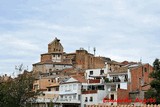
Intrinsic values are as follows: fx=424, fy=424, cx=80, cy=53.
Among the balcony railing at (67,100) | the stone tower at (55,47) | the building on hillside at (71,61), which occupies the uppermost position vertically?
the stone tower at (55,47)

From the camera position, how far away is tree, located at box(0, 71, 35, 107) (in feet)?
130

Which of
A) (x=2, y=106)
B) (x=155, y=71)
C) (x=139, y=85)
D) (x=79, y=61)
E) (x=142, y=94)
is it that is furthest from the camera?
(x=79, y=61)

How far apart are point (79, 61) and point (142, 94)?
43.7 meters

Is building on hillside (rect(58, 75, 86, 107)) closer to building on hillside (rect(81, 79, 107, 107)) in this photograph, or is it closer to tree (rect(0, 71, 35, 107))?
building on hillside (rect(81, 79, 107, 107))

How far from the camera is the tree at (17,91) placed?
130ft

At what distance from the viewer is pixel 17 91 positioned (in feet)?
132

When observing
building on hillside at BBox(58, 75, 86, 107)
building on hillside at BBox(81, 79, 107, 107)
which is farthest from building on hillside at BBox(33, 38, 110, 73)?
building on hillside at BBox(81, 79, 107, 107)

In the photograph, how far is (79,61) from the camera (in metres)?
114

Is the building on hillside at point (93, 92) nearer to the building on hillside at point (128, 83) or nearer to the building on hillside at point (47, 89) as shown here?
the building on hillside at point (128, 83)

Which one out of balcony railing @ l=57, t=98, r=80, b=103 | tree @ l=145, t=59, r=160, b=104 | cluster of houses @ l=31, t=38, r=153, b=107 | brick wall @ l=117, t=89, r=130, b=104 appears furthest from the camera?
balcony railing @ l=57, t=98, r=80, b=103

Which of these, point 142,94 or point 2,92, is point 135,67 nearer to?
point 142,94

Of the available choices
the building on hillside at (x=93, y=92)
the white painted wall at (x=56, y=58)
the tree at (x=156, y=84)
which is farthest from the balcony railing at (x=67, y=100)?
the white painted wall at (x=56, y=58)

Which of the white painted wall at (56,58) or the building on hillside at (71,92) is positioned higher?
the white painted wall at (56,58)

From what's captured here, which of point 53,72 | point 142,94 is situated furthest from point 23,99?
point 53,72
